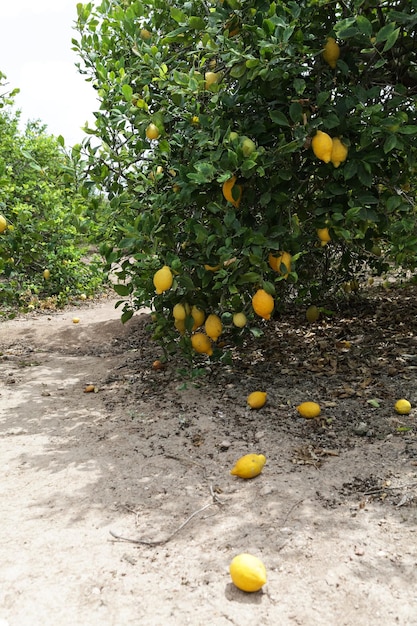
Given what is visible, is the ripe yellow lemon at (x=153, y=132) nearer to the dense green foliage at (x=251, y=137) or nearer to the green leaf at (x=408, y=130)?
the dense green foliage at (x=251, y=137)

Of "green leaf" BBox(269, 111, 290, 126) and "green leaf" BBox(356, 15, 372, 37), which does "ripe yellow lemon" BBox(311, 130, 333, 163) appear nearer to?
"green leaf" BBox(269, 111, 290, 126)

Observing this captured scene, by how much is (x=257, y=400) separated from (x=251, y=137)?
1.75m

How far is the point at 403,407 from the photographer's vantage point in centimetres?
330

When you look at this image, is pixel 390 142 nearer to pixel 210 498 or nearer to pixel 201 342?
pixel 201 342

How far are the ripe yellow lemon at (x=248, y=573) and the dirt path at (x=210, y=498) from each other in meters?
0.05

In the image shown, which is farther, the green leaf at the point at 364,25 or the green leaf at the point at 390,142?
the green leaf at the point at 390,142

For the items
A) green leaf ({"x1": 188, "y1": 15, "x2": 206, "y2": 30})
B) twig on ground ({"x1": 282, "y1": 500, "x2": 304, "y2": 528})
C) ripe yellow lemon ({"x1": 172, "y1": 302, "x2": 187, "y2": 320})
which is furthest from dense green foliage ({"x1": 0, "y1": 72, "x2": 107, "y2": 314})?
twig on ground ({"x1": 282, "y1": 500, "x2": 304, "y2": 528})

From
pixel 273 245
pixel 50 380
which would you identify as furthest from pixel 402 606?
pixel 50 380

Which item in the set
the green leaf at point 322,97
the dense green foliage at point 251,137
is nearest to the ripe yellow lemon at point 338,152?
the dense green foliage at point 251,137

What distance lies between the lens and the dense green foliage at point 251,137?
2.84m

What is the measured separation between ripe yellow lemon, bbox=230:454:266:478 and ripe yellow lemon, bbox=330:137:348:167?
1.69 m

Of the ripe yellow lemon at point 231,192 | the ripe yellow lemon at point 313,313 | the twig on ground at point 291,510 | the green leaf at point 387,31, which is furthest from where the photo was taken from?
the ripe yellow lemon at point 313,313

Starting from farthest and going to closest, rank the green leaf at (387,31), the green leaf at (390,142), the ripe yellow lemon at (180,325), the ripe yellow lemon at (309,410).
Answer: the ripe yellow lemon at (180,325) < the ripe yellow lemon at (309,410) < the green leaf at (390,142) < the green leaf at (387,31)

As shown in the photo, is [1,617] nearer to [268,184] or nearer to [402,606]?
[402,606]
